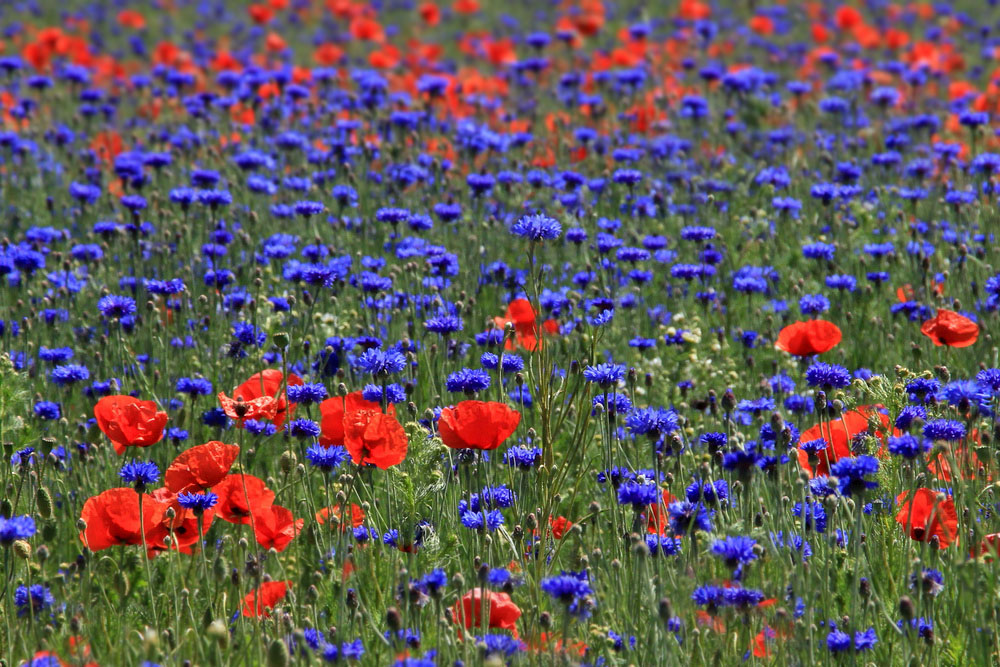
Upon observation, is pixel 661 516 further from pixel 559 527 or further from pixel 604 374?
pixel 604 374

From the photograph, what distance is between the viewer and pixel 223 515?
257cm

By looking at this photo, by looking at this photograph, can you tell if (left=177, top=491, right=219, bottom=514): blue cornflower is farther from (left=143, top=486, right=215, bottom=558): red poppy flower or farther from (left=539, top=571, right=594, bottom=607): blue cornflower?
(left=539, top=571, right=594, bottom=607): blue cornflower

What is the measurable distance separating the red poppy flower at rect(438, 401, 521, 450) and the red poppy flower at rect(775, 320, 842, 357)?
3.02ft

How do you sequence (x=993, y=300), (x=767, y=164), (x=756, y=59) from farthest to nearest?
(x=756, y=59), (x=767, y=164), (x=993, y=300)

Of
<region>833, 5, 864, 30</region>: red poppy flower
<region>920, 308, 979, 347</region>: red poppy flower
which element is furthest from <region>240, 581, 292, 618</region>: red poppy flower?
<region>833, 5, 864, 30</region>: red poppy flower

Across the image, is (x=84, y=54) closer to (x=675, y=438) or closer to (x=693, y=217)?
(x=693, y=217)

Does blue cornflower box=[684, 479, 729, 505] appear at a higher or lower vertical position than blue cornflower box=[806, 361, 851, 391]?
lower

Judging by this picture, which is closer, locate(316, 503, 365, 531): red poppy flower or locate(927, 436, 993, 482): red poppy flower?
locate(316, 503, 365, 531): red poppy flower

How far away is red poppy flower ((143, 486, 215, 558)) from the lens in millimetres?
2516

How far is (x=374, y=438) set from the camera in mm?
2496

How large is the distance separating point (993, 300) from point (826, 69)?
6.12 meters

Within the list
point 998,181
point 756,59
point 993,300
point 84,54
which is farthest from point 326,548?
point 756,59

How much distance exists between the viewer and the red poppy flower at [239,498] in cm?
252

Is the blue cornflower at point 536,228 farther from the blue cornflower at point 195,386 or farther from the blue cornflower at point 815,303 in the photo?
the blue cornflower at point 815,303
